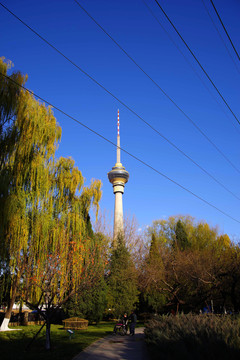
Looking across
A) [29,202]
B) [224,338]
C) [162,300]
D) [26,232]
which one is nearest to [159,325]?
[224,338]

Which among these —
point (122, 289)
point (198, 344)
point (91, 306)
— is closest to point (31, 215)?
point (198, 344)

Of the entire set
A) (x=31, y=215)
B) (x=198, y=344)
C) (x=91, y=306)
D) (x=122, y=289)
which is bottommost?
(x=91, y=306)

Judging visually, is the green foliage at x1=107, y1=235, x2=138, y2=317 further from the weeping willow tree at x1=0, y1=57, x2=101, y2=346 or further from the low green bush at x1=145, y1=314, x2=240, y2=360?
the low green bush at x1=145, y1=314, x2=240, y2=360

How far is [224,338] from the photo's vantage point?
21.4ft

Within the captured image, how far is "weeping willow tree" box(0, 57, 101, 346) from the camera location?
1284 centimetres

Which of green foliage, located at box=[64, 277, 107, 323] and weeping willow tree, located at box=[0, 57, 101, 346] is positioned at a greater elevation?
weeping willow tree, located at box=[0, 57, 101, 346]

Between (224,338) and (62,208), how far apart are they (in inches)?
546

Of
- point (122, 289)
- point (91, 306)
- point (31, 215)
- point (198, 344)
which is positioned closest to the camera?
point (198, 344)

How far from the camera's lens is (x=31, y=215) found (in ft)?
48.5

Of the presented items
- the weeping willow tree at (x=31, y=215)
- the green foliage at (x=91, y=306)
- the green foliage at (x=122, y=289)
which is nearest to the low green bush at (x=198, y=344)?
the weeping willow tree at (x=31, y=215)

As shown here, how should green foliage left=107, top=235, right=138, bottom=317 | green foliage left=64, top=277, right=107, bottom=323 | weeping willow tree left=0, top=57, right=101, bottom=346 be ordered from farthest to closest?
1. green foliage left=107, top=235, right=138, bottom=317
2. green foliage left=64, top=277, right=107, bottom=323
3. weeping willow tree left=0, top=57, right=101, bottom=346

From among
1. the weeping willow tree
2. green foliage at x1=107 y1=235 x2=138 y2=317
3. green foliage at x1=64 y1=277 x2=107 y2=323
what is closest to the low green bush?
the weeping willow tree

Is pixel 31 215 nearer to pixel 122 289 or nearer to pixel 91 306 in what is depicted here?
pixel 91 306

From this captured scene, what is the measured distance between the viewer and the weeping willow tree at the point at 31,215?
12844 mm
